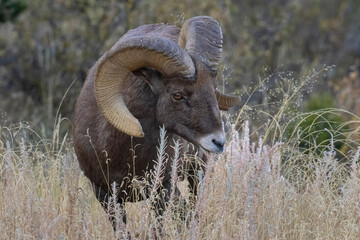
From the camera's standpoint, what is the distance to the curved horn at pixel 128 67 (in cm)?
596

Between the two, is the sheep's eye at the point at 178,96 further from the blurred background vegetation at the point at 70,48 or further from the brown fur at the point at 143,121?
the blurred background vegetation at the point at 70,48

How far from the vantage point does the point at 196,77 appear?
600 cm

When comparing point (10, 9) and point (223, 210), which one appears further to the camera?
point (10, 9)

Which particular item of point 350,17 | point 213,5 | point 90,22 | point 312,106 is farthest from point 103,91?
point 350,17

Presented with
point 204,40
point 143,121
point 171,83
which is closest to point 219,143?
point 171,83

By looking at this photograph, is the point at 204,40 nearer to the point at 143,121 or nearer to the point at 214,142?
the point at 143,121

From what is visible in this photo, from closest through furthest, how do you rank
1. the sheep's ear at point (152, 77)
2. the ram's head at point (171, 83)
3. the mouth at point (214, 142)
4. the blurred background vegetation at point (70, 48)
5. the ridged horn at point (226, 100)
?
the mouth at point (214, 142) < the ram's head at point (171, 83) < the sheep's ear at point (152, 77) < the ridged horn at point (226, 100) < the blurred background vegetation at point (70, 48)

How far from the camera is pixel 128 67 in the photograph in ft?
20.2

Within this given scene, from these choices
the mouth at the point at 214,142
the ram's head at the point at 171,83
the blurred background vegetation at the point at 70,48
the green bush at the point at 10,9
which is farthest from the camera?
the green bush at the point at 10,9

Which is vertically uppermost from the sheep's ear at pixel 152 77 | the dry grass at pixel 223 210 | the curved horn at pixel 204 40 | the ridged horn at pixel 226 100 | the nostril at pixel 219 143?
the curved horn at pixel 204 40

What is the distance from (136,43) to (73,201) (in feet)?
4.65

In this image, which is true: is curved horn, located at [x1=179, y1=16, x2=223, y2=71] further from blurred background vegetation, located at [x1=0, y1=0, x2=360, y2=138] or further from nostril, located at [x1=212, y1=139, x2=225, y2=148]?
blurred background vegetation, located at [x1=0, y1=0, x2=360, y2=138]

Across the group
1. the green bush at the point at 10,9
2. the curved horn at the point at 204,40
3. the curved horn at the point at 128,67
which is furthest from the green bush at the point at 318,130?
the green bush at the point at 10,9

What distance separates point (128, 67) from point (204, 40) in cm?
65
